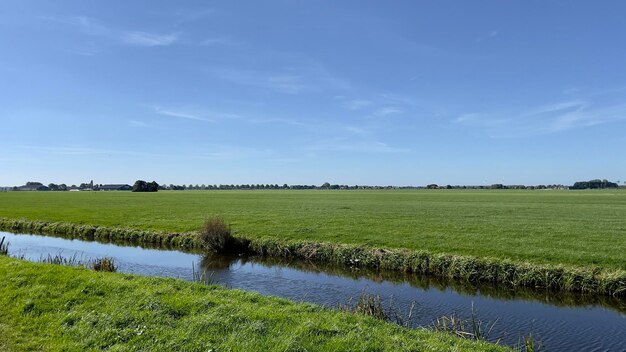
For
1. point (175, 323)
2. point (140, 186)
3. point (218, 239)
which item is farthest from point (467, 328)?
point (140, 186)

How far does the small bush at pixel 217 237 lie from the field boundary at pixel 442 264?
1115 millimetres

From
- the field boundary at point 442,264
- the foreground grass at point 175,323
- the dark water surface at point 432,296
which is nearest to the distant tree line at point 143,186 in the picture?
the field boundary at point 442,264

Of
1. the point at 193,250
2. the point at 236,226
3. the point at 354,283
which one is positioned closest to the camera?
the point at 354,283

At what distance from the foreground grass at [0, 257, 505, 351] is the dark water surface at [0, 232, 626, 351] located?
417 centimetres

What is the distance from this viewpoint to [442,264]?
787 inches

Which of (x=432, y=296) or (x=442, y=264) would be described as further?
Answer: (x=442, y=264)

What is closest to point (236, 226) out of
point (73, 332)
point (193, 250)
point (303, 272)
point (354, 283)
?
point (193, 250)

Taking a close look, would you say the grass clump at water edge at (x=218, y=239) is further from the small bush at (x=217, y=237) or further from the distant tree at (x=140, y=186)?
the distant tree at (x=140, y=186)

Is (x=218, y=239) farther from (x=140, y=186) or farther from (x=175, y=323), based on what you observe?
(x=140, y=186)

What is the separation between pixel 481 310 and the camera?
48.2 feet

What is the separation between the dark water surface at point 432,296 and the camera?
12.6m

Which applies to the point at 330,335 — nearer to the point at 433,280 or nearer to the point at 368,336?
the point at 368,336

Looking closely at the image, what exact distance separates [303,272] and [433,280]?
6.28m

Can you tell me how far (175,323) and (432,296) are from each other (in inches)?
421
